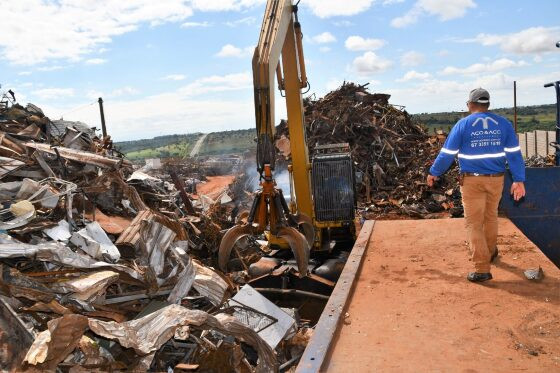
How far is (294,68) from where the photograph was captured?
6992mm

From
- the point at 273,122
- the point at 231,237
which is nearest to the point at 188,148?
the point at 231,237

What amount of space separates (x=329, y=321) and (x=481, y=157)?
84.6 inches

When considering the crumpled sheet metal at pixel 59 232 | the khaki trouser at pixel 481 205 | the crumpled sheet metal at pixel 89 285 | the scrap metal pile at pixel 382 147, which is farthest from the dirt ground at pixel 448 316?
the scrap metal pile at pixel 382 147

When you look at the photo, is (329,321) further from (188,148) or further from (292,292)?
(188,148)

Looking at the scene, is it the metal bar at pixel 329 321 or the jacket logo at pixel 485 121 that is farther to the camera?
the jacket logo at pixel 485 121

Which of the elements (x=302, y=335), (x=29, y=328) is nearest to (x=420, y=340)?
(x=302, y=335)

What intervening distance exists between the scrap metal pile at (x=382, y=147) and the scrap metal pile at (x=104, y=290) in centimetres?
749

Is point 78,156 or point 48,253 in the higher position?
point 78,156

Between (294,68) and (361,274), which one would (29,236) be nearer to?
(361,274)

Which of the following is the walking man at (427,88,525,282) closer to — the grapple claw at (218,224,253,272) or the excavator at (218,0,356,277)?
the excavator at (218,0,356,277)

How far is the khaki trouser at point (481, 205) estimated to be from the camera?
4312 mm

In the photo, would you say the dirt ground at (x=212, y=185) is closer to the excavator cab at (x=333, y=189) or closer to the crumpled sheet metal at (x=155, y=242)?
the excavator cab at (x=333, y=189)

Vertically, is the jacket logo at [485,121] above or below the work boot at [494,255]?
above

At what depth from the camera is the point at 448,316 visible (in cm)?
346
